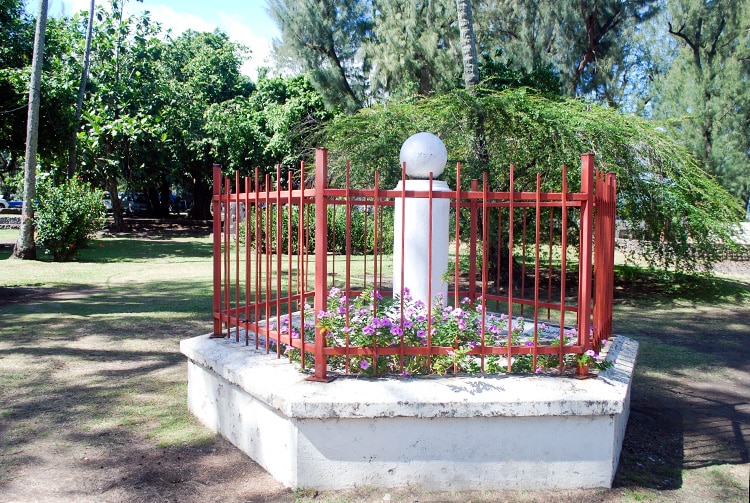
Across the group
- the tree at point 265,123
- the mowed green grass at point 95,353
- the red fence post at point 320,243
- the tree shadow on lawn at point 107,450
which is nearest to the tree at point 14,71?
the mowed green grass at point 95,353

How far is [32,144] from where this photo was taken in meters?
14.7

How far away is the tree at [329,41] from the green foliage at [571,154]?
10.1 m

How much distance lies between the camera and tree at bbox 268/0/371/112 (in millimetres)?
20047

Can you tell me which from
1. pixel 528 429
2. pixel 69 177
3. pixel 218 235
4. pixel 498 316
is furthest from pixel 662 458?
pixel 69 177

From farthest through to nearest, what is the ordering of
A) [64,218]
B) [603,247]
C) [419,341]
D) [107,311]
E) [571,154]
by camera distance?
1. [64,218]
2. [571,154]
3. [107,311]
4. [603,247]
5. [419,341]

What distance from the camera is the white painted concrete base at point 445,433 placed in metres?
3.29

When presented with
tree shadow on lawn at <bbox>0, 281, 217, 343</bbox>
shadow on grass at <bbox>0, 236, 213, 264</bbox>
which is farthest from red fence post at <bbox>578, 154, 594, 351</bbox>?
shadow on grass at <bbox>0, 236, 213, 264</bbox>

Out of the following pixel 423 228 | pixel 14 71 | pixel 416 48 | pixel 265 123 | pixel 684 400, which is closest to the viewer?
pixel 423 228

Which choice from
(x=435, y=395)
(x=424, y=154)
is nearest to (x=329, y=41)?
(x=424, y=154)

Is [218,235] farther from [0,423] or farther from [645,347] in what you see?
[645,347]

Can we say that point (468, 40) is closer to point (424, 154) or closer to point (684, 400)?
point (424, 154)

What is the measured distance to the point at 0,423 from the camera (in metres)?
4.36

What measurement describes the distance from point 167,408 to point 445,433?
2425 mm

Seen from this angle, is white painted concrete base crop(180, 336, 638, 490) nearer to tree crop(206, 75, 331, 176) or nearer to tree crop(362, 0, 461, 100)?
tree crop(362, 0, 461, 100)
